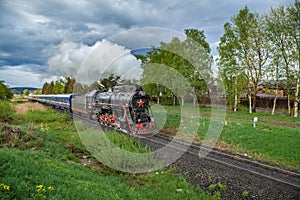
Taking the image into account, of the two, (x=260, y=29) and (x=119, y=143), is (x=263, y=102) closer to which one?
(x=260, y=29)

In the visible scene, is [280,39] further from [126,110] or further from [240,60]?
[126,110]

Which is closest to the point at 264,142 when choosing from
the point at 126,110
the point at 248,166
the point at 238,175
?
the point at 248,166

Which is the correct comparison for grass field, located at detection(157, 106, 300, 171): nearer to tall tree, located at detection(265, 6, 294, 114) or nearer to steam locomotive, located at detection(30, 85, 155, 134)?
steam locomotive, located at detection(30, 85, 155, 134)


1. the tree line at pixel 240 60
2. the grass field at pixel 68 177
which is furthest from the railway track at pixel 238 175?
the tree line at pixel 240 60

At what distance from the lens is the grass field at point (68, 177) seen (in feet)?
13.2

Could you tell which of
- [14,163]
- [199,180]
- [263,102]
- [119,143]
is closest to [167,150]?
[119,143]

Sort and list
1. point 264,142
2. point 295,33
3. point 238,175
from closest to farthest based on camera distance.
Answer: point 238,175
point 264,142
point 295,33

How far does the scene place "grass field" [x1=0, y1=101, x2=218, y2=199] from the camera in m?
4.02

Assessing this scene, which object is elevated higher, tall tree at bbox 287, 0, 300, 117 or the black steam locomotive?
tall tree at bbox 287, 0, 300, 117

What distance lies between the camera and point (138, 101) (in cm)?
1370

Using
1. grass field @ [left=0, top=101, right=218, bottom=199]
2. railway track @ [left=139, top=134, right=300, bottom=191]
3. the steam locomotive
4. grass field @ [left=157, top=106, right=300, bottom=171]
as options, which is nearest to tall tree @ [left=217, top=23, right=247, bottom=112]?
grass field @ [left=157, top=106, right=300, bottom=171]

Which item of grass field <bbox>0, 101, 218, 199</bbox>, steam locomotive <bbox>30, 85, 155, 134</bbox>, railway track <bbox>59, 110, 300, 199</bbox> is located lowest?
railway track <bbox>59, 110, 300, 199</bbox>

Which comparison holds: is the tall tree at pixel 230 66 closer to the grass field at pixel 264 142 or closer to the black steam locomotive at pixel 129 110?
the grass field at pixel 264 142

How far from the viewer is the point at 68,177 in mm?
5305
